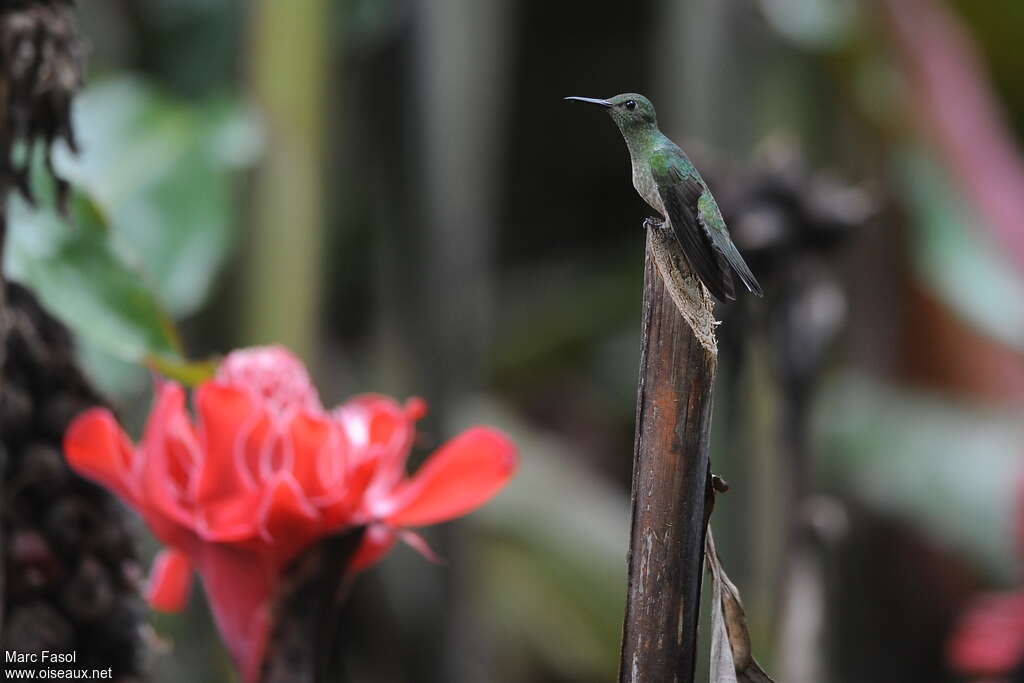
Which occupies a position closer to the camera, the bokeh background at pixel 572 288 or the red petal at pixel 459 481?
the red petal at pixel 459 481

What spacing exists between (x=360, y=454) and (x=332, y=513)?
15 mm

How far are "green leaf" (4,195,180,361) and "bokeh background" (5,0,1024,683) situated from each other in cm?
28

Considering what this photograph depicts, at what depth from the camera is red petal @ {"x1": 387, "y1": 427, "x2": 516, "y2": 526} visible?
11.2 inches

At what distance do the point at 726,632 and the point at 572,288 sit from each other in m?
1.08

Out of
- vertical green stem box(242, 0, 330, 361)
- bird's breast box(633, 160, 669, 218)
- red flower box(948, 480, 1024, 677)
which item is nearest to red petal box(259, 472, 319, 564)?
bird's breast box(633, 160, 669, 218)

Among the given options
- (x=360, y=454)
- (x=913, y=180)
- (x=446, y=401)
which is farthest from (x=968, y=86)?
(x=360, y=454)

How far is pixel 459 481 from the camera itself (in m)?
0.29

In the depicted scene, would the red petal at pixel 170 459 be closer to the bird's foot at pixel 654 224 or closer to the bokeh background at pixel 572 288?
the bird's foot at pixel 654 224

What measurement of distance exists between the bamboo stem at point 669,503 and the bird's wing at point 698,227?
0.01 m

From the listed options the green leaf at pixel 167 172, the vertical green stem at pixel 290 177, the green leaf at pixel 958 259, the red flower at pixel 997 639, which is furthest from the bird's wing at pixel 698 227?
the green leaf at pixel 958 259

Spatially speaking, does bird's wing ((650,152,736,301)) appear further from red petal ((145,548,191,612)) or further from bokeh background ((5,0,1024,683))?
bokeh background ((5,0,1024,683))

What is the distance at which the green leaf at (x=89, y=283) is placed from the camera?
309mm

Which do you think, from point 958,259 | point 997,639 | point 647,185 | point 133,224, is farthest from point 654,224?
point 958,259

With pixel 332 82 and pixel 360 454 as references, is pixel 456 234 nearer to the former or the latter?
pixel 332 82
